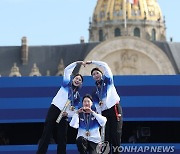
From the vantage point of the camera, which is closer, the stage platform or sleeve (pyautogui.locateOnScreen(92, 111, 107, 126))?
sleeve (pyautogui.locateOnScreen(92, 111, 107, 126))

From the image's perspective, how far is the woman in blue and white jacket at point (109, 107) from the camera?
15477 millimetres

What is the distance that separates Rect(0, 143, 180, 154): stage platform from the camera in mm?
22203

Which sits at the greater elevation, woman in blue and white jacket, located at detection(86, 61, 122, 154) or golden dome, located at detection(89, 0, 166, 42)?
golden dome, located at detection(89, 0, 166, 42)

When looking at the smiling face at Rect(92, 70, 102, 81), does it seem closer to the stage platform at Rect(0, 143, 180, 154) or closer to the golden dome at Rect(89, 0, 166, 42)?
the stage platform at Rect(0, 143, 180, 154)

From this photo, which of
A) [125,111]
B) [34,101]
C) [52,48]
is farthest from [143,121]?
[52,48]

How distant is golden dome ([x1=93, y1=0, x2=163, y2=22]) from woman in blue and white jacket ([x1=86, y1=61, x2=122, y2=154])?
406 feet

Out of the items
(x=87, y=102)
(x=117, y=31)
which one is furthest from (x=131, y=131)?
(x=117, y=31)

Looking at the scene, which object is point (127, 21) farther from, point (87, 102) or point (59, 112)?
point (87, 102)

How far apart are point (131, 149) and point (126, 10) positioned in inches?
4711

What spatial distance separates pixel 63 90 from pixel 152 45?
2841 inches

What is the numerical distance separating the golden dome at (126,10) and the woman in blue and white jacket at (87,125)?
4890 inches

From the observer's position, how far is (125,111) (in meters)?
23.3

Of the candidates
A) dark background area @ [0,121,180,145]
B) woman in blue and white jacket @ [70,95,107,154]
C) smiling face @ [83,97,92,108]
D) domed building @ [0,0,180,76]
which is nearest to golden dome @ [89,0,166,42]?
domed building @ [0,0,180,76]

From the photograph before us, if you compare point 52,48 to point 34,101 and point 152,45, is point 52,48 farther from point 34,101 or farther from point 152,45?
point 34,101
